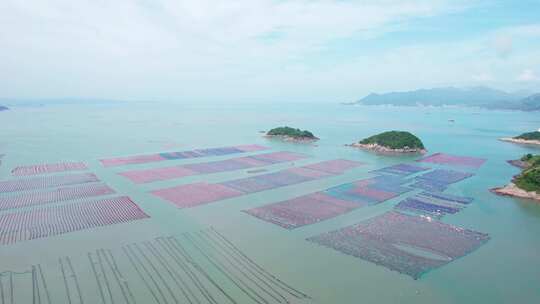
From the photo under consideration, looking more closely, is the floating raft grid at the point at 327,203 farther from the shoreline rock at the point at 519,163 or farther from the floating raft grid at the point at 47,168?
the floating raft grid at the point at 47,168

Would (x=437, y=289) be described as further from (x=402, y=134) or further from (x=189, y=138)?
(x=189, y=138)

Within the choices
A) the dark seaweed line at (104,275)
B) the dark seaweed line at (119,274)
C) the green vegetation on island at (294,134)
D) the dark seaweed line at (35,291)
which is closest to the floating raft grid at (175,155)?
the green vegetation on island at (294,134)

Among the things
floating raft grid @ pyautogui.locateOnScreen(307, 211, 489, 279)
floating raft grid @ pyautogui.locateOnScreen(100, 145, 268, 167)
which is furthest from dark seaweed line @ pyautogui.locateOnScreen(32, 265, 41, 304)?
floating raft grid @ pyautogui.locateOnScreen(100, 145, 268, 167)

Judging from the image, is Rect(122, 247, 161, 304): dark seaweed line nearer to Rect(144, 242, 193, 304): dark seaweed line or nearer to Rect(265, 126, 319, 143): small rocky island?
Rect(144, 242, 193, 304): dark seaweed line

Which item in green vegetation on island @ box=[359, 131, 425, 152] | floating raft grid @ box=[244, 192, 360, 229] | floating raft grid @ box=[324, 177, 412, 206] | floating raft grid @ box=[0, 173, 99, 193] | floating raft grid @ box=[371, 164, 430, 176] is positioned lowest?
floating raft grid @ box=[244, 192, 360, 229]

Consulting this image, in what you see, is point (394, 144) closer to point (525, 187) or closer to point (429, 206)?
point (525, 187)

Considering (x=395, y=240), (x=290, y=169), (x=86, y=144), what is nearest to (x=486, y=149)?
(x=290, y=169)
